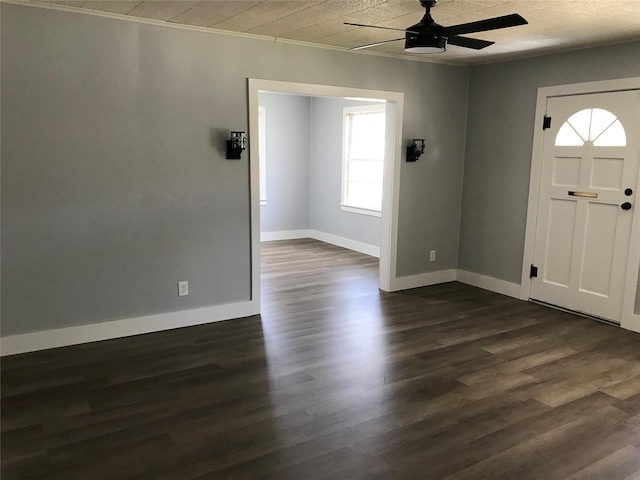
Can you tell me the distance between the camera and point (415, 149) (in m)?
5.23

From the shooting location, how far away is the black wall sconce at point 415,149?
5.23 m

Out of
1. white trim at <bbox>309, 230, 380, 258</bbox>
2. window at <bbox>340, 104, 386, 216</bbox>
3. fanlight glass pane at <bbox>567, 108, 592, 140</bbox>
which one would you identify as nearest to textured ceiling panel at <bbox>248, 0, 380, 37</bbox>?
fanlight glass pane at <bbox>567, 108, 592, 140</bbox>

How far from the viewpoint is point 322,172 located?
27.0 ft

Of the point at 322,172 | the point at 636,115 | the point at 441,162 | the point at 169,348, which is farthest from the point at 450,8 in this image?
the point at 322,172

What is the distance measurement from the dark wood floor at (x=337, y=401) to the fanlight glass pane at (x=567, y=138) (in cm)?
159

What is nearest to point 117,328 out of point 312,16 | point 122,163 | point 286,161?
point 122,163

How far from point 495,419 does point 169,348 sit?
92.3 inches

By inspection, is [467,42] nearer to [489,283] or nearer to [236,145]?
[236,145]

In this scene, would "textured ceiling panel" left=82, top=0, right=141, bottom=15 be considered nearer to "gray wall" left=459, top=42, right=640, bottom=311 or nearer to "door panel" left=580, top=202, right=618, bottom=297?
"gray wall" left=459, top=42, right=640, bottom=311

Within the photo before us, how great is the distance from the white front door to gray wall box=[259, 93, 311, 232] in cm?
430

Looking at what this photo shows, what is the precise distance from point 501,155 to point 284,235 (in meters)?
4.07

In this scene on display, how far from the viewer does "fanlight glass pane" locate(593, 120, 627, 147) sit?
14.0ft

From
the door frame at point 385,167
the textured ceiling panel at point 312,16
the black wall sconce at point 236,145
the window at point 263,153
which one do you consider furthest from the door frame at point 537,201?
the window at point 263,153

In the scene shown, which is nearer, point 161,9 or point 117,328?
point 161,9
